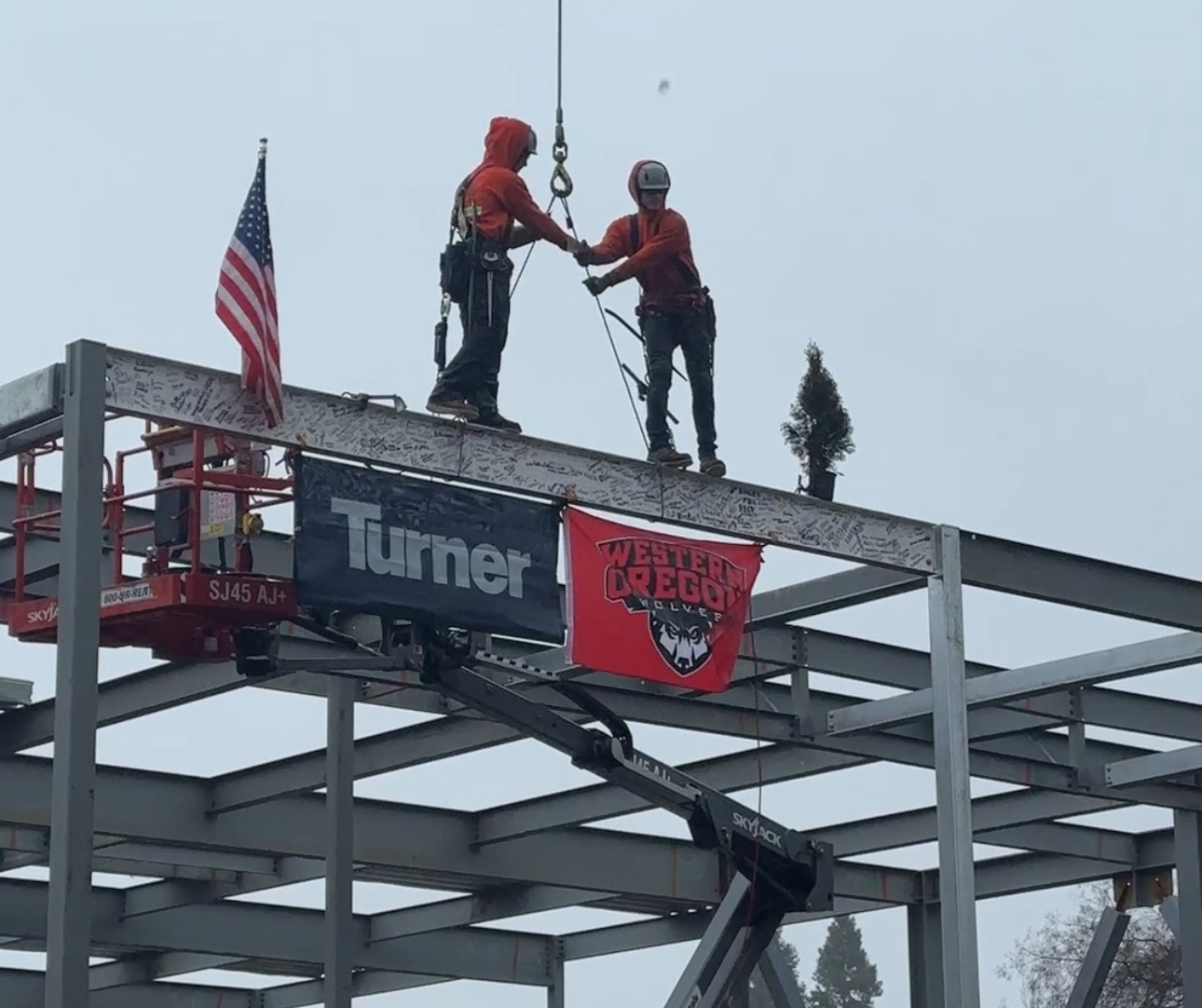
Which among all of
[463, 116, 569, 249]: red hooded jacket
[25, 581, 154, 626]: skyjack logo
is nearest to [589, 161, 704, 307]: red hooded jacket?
[463, 116, 569, 249]: red hooded jacket

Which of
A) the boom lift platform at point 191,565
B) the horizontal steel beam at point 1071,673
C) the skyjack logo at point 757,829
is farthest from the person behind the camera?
the horizontal steel beam at point 1071,673

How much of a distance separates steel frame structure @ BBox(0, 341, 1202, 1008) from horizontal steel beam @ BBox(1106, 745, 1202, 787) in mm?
31

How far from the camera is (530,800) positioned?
883 inches

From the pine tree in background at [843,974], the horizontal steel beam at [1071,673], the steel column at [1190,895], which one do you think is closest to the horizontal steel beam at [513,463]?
the horizontal steel beam at [1071,673]

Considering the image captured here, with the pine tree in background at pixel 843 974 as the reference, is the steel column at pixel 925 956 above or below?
below

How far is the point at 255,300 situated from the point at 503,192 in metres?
2.46

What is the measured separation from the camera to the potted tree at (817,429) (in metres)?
16.0

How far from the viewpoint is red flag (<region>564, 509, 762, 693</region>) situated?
14305mm

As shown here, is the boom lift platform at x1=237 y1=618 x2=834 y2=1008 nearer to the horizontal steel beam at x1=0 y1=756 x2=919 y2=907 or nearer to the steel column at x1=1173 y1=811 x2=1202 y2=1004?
the horizontal steel beam at x1=0 y1=756 x2=919 y2=907

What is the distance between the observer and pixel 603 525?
47.5 ft

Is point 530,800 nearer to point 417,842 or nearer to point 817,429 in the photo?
point 417,842

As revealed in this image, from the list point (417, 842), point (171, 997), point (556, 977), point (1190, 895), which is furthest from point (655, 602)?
point (171, 997)

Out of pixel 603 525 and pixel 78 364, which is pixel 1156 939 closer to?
pixel 603 525

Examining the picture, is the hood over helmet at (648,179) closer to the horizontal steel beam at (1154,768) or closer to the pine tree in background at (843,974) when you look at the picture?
the horizontal steel beam at (1154,768)
